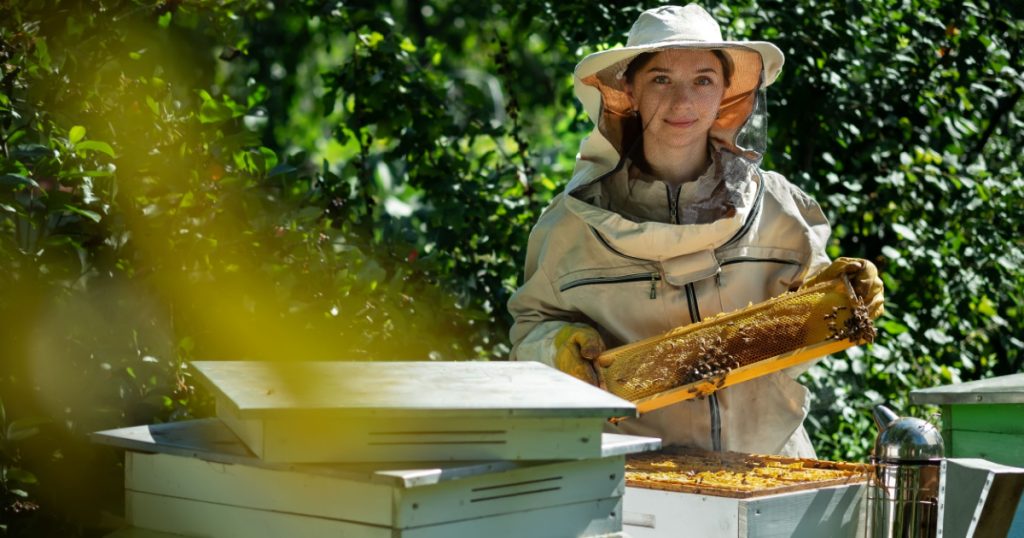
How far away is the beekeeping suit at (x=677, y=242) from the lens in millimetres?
2646

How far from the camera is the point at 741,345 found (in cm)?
251

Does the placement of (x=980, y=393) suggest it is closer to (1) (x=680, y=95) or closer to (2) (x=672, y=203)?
(2) (x=672, y=203)

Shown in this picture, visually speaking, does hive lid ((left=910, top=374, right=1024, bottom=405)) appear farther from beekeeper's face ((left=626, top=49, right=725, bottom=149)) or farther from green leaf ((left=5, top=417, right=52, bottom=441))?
green leaf ((left=5, top=417, right=52, bottom=441))

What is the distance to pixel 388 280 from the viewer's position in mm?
3406

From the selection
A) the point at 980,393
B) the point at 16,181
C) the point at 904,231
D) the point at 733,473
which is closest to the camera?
the point at 16,181

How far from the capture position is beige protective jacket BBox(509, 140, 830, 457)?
2.64 meters

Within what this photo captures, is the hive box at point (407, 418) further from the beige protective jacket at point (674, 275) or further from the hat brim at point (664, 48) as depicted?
the hat brim at point (664, 48)

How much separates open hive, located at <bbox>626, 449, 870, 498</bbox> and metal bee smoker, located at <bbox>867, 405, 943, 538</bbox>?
4.1 inches

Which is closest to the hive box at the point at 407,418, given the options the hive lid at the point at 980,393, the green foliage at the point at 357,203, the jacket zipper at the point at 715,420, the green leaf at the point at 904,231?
the green foliage at the point at 357,203

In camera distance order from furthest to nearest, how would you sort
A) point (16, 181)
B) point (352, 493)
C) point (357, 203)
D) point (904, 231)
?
point (904, 231) → point (357, 203) → point (16, 181) → point (352, 493)

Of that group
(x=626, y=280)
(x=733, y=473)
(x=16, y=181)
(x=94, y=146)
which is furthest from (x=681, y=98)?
(x=16, y=181)

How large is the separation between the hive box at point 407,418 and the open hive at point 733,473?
388mm

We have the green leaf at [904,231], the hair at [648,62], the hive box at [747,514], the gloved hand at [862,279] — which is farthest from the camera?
the green leaf at [904,231]

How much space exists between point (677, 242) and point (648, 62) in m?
0.41
